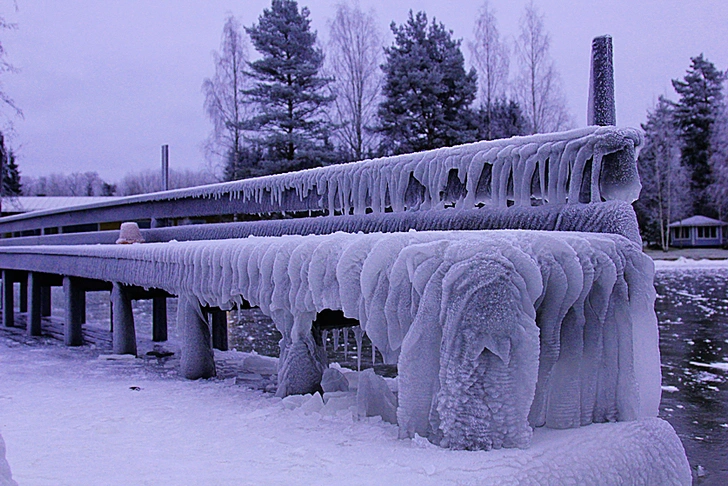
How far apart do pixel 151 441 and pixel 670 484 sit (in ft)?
7.47

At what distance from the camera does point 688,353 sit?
→ 7762mm

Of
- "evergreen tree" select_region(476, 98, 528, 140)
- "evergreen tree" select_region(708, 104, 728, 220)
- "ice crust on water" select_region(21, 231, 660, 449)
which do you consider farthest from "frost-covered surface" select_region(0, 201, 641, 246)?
"evergreen tree" select_region(708, 104, 728, 220)

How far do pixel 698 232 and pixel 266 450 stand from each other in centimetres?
4503

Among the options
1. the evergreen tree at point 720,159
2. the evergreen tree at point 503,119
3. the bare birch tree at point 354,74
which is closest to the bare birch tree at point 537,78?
the evergreen tree at point 503,119

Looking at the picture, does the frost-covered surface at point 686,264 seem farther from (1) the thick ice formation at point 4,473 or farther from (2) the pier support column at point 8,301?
(1) the thick ice formation at point 4,473

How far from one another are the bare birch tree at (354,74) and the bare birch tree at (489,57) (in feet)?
14.7

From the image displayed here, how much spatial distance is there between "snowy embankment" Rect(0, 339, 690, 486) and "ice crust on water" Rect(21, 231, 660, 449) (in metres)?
0.14

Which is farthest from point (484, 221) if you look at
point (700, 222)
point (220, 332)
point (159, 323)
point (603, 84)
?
point (700, 222)

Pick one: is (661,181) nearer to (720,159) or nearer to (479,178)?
(720,159)

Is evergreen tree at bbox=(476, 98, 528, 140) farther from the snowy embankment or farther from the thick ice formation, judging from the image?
the thick ice formation

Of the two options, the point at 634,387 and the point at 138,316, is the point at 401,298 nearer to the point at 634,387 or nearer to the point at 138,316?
the point at 634,387

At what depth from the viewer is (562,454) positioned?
2.41 meters

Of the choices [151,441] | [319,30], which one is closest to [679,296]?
[151,441]

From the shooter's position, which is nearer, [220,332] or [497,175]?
[497,175]
